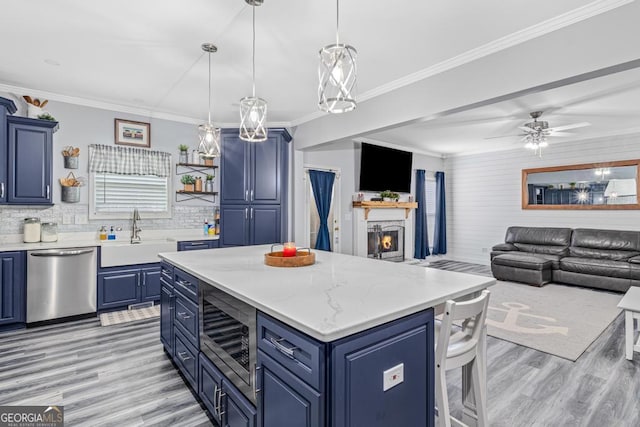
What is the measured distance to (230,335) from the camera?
5.67 ft

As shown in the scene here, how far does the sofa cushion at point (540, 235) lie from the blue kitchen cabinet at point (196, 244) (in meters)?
5.83

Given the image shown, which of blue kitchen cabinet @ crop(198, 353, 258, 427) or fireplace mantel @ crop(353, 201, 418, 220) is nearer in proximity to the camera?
blue kitchen cabinet @ crop(198, 353, 258, 427)

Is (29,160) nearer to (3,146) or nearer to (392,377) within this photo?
(3,146)

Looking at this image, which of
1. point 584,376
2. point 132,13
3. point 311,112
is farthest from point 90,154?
point 584,376

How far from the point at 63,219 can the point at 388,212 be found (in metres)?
5.45

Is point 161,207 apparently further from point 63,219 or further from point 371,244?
point 371,244

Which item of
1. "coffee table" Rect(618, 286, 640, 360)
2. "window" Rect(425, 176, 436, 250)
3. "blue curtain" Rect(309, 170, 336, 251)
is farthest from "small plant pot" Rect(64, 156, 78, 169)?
"window" Rect(425, 176, 436, 250)

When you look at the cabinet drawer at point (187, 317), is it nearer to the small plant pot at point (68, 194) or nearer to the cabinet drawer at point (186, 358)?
the cabinet drawer at point (186, 358)

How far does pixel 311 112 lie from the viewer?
4.78 metres

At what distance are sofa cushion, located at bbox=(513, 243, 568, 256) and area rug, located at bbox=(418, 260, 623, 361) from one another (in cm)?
70

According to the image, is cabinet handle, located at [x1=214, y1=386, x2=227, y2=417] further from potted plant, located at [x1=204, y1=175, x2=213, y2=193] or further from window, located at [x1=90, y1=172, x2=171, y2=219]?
potted plant, located at [x1=204, y1=175, x2=213, y2=193]

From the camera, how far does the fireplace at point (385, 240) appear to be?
668 cm

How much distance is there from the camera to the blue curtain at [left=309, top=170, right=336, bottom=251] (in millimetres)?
5719

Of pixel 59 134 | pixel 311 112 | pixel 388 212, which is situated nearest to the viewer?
pixel 59 134
